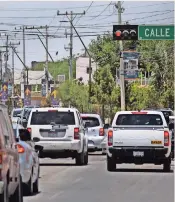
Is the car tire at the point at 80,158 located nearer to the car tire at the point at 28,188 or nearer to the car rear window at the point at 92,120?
the car rear window at the point at 92,120

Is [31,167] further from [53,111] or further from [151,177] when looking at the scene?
[53,111]

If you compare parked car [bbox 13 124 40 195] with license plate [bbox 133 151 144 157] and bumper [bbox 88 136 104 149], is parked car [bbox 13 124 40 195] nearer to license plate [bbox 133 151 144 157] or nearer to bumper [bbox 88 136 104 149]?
license plate [bbox 133 151 144 157]

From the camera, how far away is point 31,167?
17688 millimetres

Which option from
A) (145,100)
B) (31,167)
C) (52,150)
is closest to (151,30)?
(52,150)

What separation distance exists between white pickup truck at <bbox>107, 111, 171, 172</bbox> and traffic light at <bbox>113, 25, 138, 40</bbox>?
1396cm

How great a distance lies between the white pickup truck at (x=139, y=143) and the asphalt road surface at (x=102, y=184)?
464 mm

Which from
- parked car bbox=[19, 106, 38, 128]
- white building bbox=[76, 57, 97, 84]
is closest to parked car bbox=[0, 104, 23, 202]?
parked car bbox=[19, 106, 38, 128]

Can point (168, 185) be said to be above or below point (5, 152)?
below

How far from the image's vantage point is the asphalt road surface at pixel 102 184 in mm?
17625

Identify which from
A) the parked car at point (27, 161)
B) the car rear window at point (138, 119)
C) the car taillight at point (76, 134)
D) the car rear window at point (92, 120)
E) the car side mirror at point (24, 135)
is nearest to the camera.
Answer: the car side mirror at point (24, 135)

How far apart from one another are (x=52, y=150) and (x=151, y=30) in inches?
524

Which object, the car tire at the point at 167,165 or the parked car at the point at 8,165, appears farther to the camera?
the car tire at the point at 167,165

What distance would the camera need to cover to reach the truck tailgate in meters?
24.7

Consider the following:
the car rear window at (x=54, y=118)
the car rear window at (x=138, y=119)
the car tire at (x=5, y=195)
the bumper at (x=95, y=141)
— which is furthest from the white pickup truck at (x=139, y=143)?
the car tire at (x=5, y=195)
